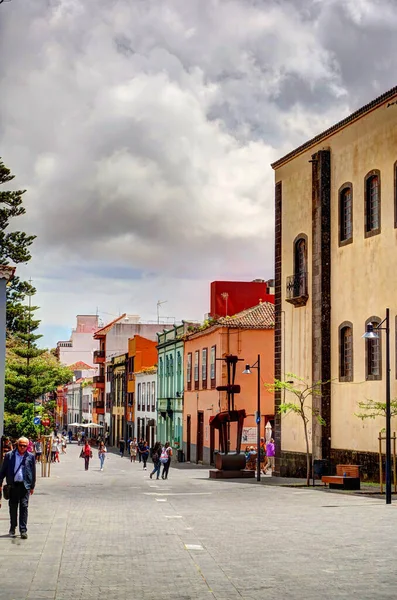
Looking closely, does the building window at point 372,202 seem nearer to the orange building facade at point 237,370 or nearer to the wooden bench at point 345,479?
the wooden bench at point 345,479

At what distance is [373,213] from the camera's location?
105ft

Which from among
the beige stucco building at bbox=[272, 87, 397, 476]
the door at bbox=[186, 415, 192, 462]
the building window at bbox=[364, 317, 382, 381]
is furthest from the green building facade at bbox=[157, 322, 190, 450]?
the building window at bbox=[364, 317, 382, 381]

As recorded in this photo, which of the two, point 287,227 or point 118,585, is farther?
point 287,227

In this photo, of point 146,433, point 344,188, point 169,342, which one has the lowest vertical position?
point 146,433

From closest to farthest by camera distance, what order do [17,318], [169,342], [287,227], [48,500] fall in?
[48,500]
[287,227]
[17,318]
[169,342]

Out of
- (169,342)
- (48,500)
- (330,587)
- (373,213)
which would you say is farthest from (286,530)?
(169,342)

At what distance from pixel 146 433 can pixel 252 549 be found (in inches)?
2504

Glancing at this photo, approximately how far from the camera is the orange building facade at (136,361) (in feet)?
276

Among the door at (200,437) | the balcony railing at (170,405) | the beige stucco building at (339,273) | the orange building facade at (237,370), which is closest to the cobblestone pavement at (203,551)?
the beige stucco building at (339,273)

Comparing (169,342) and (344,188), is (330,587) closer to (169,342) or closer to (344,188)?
(344,188)

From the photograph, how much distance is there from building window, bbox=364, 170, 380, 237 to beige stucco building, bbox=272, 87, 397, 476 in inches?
1.3

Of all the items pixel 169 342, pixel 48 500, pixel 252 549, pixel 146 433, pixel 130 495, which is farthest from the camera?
pixel 146 433

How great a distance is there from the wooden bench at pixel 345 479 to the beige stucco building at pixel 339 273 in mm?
2218

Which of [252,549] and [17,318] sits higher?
[17,318]
